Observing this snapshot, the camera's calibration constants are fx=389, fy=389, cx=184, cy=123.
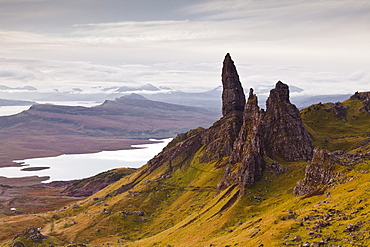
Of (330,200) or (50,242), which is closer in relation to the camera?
(330,200)

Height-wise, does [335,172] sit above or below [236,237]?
above

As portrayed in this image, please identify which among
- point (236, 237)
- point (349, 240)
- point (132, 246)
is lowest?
point (132, 246)

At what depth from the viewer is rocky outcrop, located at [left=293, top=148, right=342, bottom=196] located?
140625mm

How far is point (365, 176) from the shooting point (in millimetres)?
125438

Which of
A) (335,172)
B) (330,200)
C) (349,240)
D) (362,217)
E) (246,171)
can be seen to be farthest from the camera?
(246,171)

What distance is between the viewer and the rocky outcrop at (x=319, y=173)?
461ft

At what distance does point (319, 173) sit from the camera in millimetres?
145125

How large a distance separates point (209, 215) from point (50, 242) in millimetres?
77399

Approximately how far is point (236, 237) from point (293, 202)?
29321 mm

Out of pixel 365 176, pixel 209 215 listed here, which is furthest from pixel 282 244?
pixel 209 215

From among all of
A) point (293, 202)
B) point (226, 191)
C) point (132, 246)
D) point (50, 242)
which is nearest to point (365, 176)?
point (293, 202)

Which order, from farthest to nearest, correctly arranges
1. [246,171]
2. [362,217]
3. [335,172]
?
1. [246,171]
2. [335,172]
3. [362,217]

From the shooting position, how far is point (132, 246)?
553 feet

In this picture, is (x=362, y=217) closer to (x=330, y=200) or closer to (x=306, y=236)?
(x=306, y=236)
